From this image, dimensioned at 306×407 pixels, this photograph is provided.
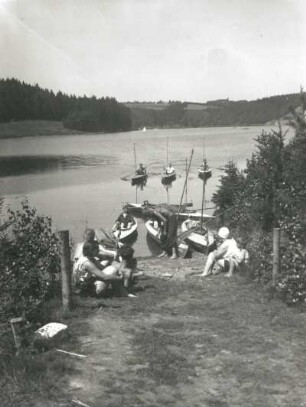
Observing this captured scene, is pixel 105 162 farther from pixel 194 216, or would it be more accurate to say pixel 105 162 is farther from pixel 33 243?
pixel 33 243

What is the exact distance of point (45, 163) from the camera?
73688 millimetres

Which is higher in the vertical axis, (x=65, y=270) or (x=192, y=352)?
(x=65, y=270)

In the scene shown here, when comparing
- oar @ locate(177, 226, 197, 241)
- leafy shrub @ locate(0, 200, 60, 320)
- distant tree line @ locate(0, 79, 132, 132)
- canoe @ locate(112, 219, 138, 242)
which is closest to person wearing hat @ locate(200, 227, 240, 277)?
leafy shrub @ locate(0, 200, 60, 320)

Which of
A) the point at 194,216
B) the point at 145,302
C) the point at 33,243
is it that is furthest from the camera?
the point at 194,216

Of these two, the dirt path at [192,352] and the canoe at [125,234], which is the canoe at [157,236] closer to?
the canoe at [125,234]

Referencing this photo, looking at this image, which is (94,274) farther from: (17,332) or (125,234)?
(125,234)

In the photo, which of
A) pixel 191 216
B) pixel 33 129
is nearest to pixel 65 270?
pixel 191 216

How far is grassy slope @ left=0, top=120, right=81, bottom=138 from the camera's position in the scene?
405ft

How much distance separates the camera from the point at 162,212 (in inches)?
817

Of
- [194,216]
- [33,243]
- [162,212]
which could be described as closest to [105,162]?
[194,216]

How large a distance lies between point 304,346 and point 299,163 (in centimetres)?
1145

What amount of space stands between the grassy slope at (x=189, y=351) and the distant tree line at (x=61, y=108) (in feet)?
391

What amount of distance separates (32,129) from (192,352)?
128993 mm

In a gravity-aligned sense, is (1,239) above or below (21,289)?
above
